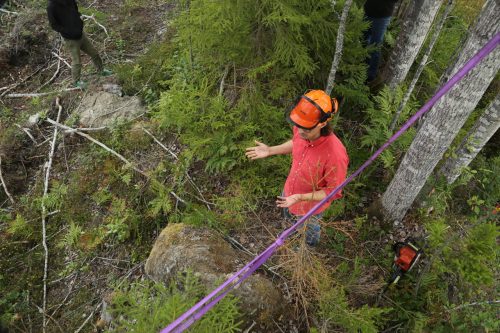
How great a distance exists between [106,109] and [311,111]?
17.9ft

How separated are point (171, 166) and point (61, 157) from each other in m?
2.80

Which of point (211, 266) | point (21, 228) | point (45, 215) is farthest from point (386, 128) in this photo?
point (21, 228)

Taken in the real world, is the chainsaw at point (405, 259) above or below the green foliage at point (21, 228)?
above

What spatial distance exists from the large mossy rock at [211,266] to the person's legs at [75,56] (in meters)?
5.17

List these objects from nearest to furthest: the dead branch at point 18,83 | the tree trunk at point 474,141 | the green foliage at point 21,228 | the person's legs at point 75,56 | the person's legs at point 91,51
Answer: the tree trunk at point 474,141 → the green foliage at point 21,228 → the person's legs at point 75,56 → the person's legs at point 91,51 → the dead branch at point 18,83

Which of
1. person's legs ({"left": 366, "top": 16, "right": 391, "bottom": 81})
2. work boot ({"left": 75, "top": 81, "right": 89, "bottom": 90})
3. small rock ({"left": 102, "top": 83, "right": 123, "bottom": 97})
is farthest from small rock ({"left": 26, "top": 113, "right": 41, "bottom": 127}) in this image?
person's legs ({"left": 366, "top": 16, "right": 391, "bottom": 81})

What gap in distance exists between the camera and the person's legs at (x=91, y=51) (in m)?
7.07

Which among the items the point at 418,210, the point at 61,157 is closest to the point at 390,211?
the point at 418,210

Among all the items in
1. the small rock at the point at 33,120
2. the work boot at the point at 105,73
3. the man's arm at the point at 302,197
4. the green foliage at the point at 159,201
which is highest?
the man's arm at the point at 302,197

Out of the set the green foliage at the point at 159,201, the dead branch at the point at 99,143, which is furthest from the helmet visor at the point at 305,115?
the dead branch at the point at 99,143

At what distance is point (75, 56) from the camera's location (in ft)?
23.5

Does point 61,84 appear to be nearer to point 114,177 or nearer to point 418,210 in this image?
point 114,177

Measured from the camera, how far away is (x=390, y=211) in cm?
462

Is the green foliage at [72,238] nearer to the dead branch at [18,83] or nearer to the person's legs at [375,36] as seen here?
the dead branch at [18,83]
